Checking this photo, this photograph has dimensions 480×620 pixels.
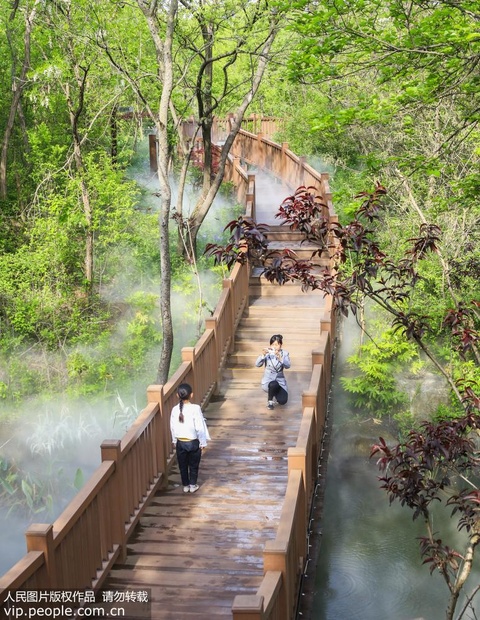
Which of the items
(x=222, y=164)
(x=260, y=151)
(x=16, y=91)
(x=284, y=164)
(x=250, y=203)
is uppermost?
(x=16, y=91)

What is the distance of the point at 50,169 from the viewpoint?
19141 mm

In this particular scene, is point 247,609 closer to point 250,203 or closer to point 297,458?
point 297,458

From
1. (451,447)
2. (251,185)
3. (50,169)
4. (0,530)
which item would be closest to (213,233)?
(251,185)

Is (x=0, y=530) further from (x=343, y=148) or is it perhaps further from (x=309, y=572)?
(x=343, y=148)

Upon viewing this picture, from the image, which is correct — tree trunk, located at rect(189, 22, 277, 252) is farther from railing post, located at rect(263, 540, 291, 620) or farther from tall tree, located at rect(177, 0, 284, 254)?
railing post, located at rect(263, 540, 291, 620)

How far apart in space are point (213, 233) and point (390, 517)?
35.1 feet

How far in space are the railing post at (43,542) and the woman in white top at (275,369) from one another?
578 cm

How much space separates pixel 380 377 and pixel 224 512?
9.27m

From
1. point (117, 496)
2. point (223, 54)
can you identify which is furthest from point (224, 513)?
point (223, 54)

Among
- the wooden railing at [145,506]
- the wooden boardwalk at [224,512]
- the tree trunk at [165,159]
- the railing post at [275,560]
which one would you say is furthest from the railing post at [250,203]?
the railing post at [275,560]

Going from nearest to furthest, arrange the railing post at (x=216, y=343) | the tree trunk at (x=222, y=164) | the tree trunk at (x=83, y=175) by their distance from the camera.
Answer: the railing post at (x=216, y=343)
the tree trunk at (x=222, y=164)
the tree trunk at (x=83, y=175)

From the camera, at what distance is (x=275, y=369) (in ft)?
37.6

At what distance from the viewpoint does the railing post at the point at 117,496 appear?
746 centimetres

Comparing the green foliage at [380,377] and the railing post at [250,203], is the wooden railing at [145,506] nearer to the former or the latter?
the green foliage at [380,377]
